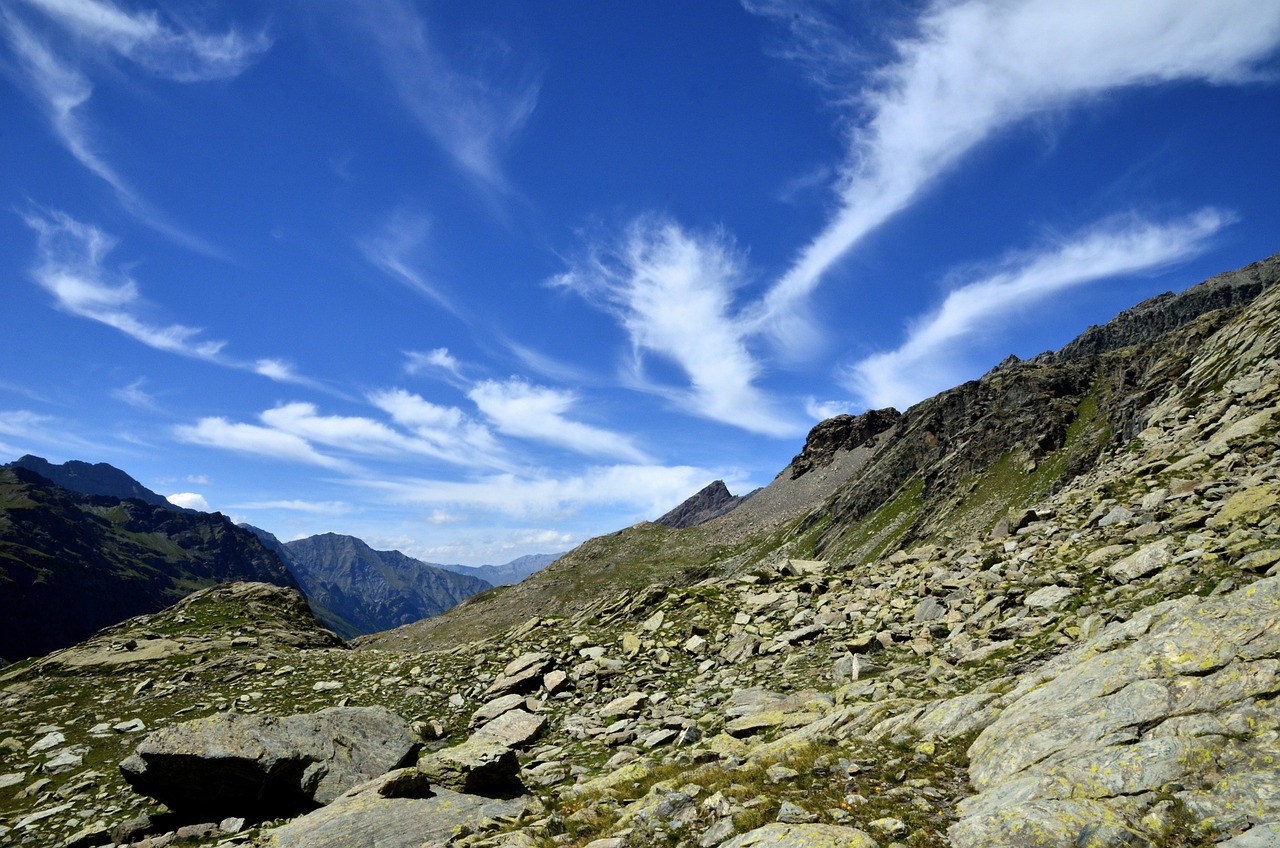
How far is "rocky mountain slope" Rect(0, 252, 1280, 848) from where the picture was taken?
8.45 meters

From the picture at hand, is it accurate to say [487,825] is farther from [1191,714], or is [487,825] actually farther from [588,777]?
[1191,714]

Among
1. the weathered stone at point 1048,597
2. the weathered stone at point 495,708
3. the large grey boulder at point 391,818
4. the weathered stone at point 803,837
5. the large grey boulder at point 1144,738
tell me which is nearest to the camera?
the large grey boulder at point 1144,738

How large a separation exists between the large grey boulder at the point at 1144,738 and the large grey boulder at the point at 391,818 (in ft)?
31.5

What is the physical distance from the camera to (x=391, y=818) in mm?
12148

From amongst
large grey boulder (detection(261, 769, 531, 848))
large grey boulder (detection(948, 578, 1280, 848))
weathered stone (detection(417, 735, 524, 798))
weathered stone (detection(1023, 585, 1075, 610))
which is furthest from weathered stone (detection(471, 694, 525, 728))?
weathered stone (detection(1023, 585, 1075, 610))

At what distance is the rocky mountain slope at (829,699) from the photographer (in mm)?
8453

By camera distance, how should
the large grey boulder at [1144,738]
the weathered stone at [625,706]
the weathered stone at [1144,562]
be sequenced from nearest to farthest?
the large grey boulder at [1144,738], the weathered stone at [1144,562], the weathered stone at [625,706]

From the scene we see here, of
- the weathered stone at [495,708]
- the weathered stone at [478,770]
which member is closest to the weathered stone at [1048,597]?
the weathered stone at [478,770]

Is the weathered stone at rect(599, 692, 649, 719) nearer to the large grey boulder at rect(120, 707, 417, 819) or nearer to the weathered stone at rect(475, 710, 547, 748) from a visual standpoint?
the weathered stone at rect(475, 710, 547, 748)

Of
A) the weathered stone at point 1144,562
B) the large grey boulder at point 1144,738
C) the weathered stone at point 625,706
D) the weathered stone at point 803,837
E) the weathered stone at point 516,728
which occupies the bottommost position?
the weathered stone at point 516,728

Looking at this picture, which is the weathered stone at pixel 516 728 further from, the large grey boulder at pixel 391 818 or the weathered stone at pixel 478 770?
the large grey boulder at pixel 391 818

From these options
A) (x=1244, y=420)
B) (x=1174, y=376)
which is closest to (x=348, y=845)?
(x=1244, y=420)

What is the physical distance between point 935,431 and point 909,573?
135120mm

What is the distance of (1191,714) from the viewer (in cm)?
896
